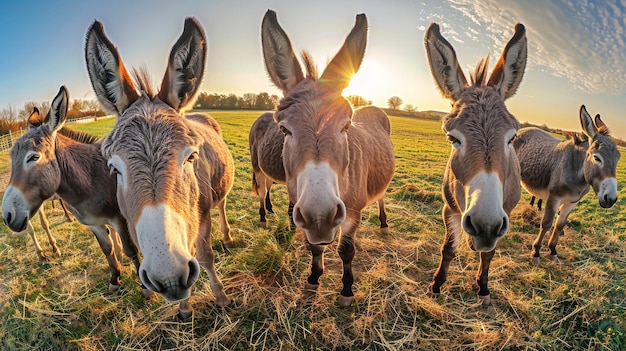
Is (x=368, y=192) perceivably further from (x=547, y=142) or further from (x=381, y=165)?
(x=547, y=142)

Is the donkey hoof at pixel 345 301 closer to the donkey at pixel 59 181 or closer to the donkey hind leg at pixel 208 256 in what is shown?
the donkey hind leg at pixel 208 256

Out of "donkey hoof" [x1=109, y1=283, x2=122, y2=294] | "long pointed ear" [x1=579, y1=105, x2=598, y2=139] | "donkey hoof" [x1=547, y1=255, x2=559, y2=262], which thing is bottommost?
"donkey hoof" [x1=109, y1=283, x2=122, y2=294]

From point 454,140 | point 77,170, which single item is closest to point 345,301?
point 454,140

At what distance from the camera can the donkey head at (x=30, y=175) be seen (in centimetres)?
395

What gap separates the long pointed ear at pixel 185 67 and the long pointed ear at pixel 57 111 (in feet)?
8.85

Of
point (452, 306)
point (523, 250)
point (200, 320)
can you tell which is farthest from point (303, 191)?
point (523, 250)

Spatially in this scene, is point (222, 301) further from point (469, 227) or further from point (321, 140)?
point (469, 227)

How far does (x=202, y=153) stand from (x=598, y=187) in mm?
7364

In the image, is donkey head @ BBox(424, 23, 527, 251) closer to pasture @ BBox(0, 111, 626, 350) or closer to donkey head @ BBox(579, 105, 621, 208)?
pasture @ BBox(0, 111, 626, 350)

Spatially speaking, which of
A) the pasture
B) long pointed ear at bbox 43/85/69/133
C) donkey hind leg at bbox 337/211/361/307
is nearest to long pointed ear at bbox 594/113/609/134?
the pasture

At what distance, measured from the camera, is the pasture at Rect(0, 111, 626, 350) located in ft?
11.9

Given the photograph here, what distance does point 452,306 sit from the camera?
416 cm

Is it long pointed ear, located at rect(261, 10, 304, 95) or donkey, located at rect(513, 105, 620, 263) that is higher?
long pointed ear, located at rect(261, 10, 304, 95)

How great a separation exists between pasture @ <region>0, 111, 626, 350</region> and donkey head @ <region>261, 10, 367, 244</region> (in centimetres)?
200
